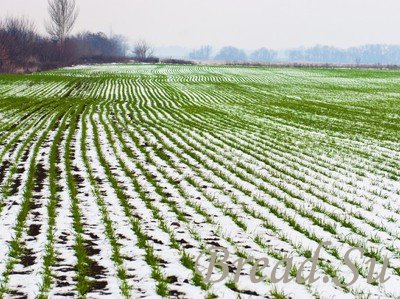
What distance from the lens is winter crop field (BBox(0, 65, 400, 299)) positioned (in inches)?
223

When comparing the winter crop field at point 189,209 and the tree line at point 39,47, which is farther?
the tree line at point 39,47

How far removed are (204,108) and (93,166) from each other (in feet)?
56.4

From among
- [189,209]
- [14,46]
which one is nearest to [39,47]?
[14,46]

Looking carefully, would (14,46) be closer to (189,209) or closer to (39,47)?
(39,47)

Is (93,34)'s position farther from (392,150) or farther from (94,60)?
(392,150)

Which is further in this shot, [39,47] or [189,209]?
[39,47]

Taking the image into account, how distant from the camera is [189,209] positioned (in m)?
8.55

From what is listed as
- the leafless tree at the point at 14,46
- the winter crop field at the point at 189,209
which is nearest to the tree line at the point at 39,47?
the leafless tree at the point at 14,46

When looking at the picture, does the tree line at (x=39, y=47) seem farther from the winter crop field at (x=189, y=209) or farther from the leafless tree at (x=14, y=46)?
the winter crop field at (x=189, y=209)

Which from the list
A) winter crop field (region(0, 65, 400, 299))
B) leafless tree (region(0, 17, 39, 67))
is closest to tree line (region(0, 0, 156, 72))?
leafless tree (region(0, 17, 39, 67))

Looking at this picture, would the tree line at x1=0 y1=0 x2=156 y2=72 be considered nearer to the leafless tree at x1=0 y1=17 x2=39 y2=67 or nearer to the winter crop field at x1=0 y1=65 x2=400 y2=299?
the leafless tree at x1=0 y1=17 x2=39 y2=67

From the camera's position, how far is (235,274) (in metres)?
5.83

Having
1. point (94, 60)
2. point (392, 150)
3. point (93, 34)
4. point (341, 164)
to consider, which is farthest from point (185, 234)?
point (93, 34)

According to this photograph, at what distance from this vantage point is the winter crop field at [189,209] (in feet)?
18.6
